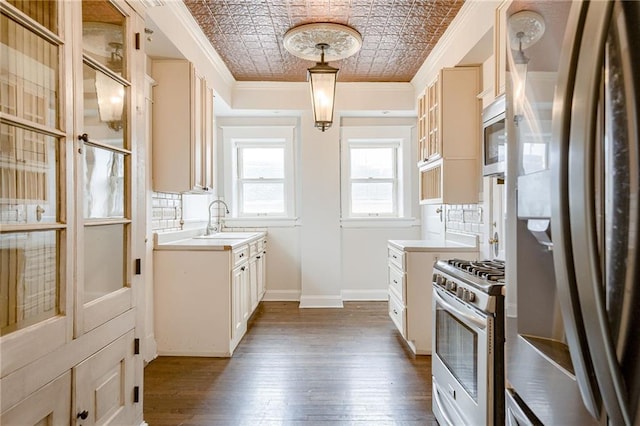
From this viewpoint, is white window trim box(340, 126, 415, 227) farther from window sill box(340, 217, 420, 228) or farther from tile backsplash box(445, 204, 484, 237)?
tile backsplash box(445, 204, 484, 237)

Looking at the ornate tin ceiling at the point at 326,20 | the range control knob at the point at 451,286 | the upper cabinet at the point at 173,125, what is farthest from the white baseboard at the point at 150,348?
the ornate tin ceiling at the point at 326,20

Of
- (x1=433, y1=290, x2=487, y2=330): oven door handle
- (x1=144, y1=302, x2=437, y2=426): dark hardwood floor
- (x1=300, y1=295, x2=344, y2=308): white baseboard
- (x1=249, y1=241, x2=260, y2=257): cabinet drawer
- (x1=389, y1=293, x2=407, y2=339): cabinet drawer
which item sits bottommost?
(x1=144, y1=302, x2=437, y2=426): dark hardwood floor

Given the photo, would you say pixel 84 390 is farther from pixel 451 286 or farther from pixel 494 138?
pixel 494 138

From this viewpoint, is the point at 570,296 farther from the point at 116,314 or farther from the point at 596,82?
the point at 116,314

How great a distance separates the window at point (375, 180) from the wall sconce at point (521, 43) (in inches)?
161

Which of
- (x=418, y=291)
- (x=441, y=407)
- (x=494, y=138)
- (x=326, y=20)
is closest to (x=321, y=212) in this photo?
(x=418, y=291)

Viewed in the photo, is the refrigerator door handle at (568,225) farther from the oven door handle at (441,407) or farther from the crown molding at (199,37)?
the crown molding at (199,37)

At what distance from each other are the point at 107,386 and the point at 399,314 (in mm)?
2461

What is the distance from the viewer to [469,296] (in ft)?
5.38

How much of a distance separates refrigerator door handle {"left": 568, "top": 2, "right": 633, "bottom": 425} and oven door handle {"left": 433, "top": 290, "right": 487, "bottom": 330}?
0.92m

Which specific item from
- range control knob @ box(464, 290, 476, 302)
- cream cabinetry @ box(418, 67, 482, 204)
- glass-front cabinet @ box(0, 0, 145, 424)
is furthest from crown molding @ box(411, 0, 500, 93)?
glass-front cabinet @ box(0, 0, 145, 424)

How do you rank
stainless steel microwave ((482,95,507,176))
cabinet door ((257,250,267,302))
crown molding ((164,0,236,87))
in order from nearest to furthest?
stainless steel microwave ((482,95,507,176)), crown molding ((164,0,236,87)), cabinet door ((257,250,267,302))

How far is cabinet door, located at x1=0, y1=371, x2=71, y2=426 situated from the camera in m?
1.12

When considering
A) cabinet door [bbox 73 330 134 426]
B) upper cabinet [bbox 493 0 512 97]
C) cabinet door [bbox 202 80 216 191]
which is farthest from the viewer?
cabinet door [bbox 202 80 216 191]
